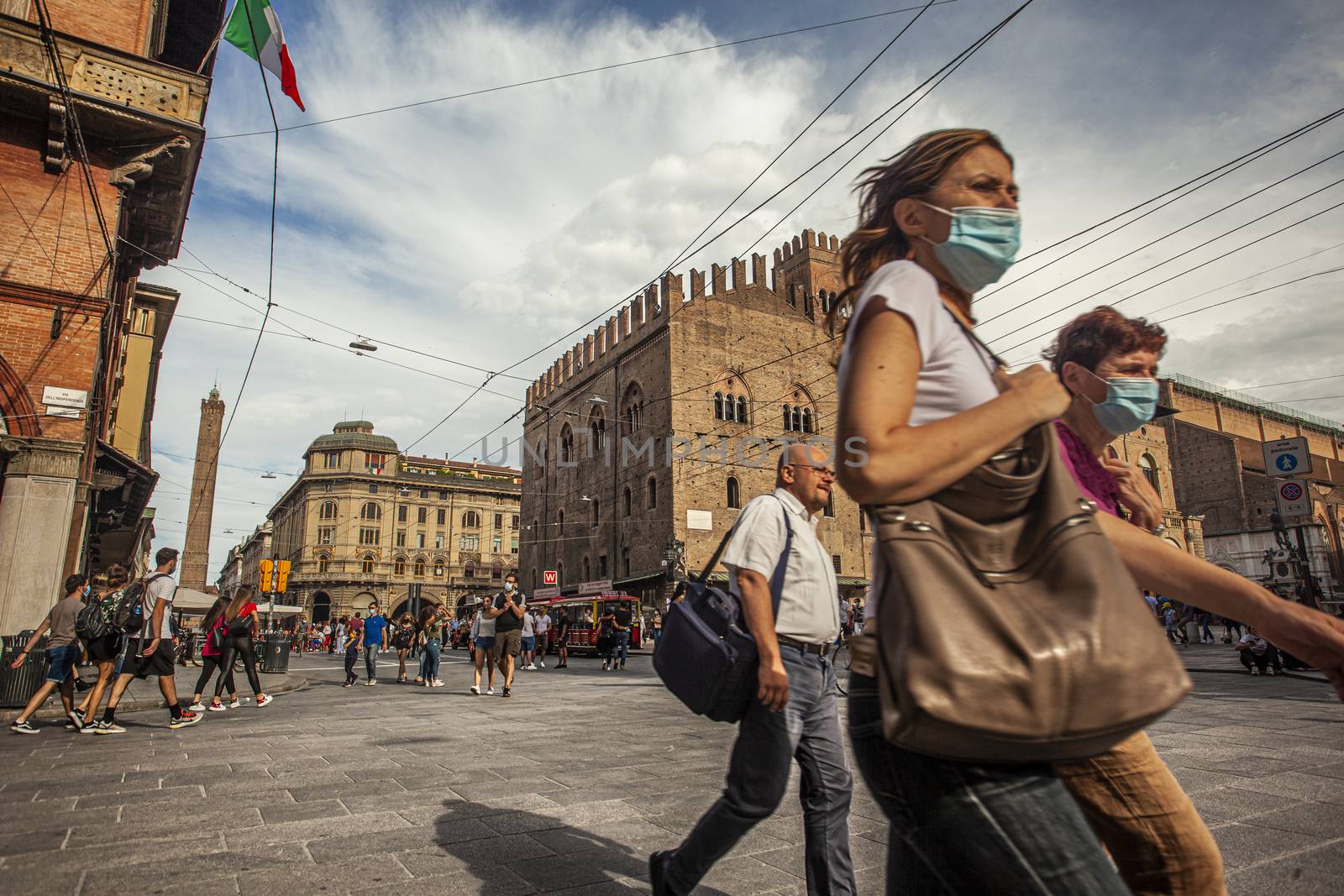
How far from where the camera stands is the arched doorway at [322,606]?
6512 centimetres

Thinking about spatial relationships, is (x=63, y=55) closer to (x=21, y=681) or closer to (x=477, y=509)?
(x=21, y=681)

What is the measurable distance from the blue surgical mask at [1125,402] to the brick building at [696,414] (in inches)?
1115

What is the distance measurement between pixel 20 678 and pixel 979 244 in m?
11.2

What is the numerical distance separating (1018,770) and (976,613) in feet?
0.89

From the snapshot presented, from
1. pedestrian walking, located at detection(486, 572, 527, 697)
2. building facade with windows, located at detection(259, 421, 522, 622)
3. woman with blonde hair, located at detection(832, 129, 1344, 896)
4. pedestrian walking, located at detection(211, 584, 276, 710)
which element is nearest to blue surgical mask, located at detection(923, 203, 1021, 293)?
woman with blonde hair, located at detection(832, 129, 1344, 896)

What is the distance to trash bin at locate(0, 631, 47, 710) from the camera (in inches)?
348

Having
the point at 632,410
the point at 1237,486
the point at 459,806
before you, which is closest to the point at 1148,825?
the point at 459,806

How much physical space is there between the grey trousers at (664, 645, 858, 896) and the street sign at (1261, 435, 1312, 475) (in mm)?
17289

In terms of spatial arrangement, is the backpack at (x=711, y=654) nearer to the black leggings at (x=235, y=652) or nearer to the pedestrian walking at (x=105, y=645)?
the pedestrian walking at (x=105, y=645)

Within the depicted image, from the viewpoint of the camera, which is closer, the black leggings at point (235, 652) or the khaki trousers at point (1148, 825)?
the khaki trousers at point (1148, 825)

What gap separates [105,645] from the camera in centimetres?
735

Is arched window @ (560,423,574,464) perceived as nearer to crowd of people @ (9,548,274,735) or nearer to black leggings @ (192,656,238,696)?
black leggings @ (192,656,238,696)

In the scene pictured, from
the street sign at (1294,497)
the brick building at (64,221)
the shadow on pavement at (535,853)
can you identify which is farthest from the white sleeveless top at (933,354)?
the street sign at (1294,497)

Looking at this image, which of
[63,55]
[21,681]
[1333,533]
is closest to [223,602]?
[21,681]
